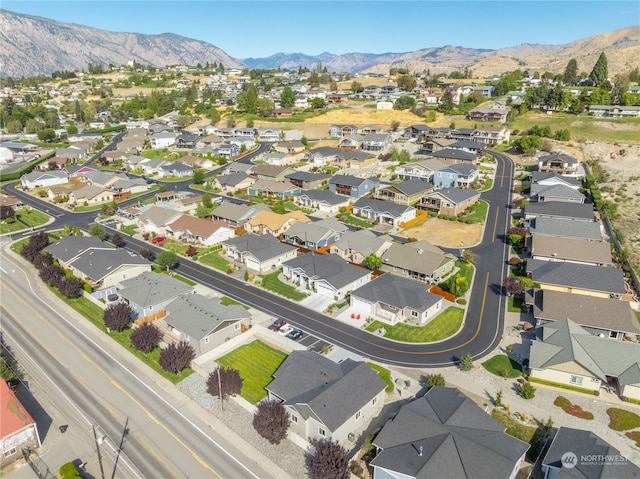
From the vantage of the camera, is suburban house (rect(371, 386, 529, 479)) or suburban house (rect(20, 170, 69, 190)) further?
suburban house (rect(20, 170, 69, 190))

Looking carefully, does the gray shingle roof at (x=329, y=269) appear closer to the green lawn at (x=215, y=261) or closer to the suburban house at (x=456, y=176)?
the green lawn at (x=215, y=261)

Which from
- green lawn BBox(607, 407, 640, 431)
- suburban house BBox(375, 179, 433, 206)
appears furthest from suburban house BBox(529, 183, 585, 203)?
green lawn BBox(607, 407, 640, 431)

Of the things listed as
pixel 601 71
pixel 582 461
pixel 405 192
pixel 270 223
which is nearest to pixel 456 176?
pixel 405 192

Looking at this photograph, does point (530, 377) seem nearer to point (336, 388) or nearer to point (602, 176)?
point (336, 388)

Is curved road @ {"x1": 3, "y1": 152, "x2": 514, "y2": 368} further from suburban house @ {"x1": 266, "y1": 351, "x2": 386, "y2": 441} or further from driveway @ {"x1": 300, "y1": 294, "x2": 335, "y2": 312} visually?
suburban house @ {"x1": 266, "y1": 351, "x2": 386, "y2": 441}

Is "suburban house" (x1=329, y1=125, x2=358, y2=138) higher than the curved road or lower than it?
higher

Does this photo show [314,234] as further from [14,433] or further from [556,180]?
[556,180]

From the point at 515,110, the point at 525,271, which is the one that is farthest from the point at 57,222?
the point at 515,110
